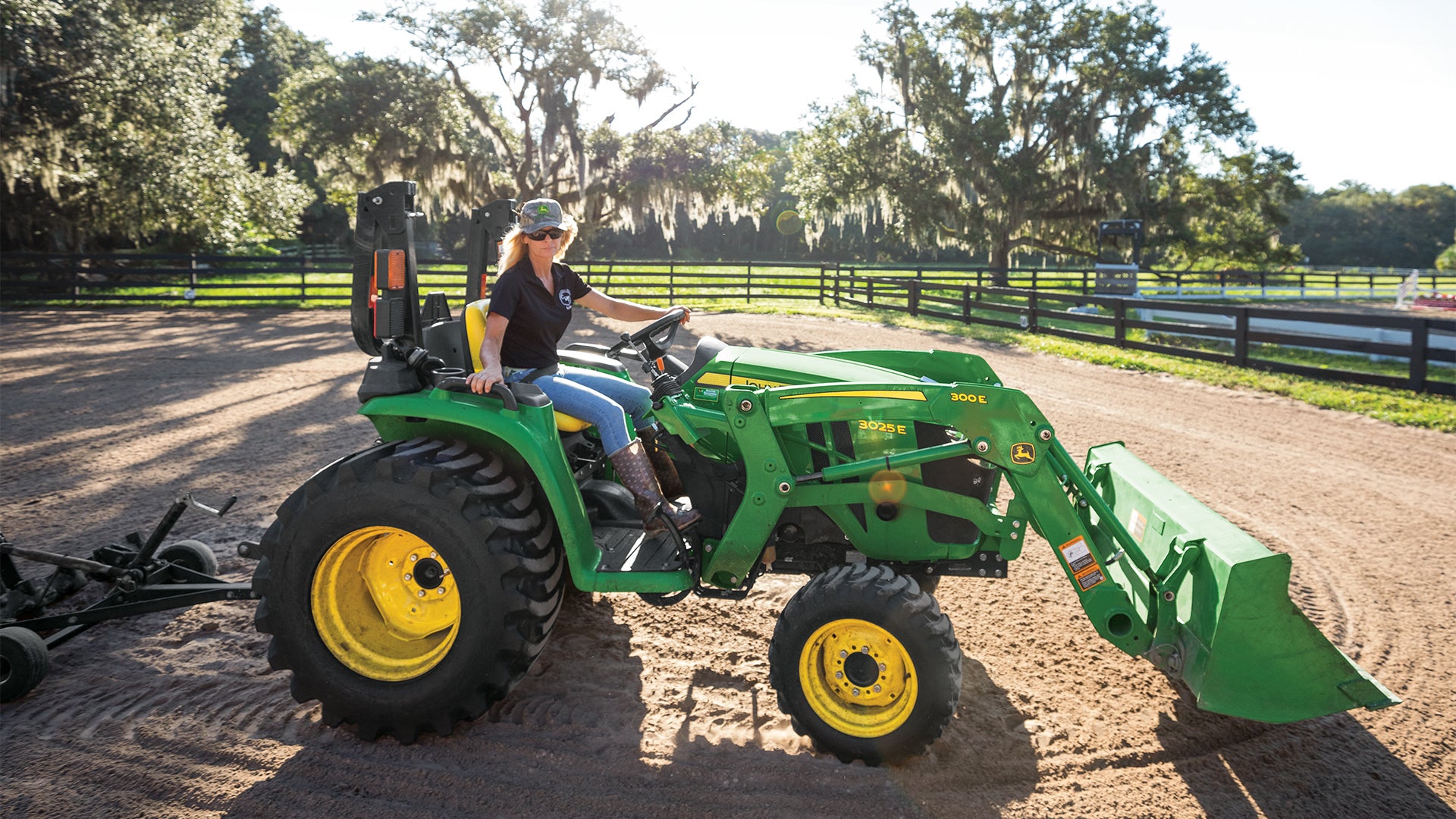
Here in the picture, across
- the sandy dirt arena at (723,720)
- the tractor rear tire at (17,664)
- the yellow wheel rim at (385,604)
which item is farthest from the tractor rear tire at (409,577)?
the tractor rear tire at (17,664)

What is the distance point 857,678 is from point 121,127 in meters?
21.8

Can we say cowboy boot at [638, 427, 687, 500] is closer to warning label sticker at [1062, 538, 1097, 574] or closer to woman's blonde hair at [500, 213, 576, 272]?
woman's blonde hair at [500, 213, 576, 272]

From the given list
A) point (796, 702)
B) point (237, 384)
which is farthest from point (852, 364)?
point (237, 384)

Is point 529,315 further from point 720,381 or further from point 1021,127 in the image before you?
point 1021,127

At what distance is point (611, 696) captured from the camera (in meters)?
3.59

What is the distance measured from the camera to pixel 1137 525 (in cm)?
402

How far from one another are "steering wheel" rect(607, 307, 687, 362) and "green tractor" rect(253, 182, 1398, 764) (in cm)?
27

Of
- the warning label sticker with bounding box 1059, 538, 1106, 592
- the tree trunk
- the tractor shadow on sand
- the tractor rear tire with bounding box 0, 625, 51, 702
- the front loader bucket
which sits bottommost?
the tractor shadow on sand

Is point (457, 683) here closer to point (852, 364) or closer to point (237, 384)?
point (852, 364)

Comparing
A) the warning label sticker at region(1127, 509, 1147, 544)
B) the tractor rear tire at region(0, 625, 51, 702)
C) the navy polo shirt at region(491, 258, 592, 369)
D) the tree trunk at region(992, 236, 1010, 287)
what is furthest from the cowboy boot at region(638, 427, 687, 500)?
the tree trunk at region(992, 236, 1010, 287)

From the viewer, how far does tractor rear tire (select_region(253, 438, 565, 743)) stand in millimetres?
3189

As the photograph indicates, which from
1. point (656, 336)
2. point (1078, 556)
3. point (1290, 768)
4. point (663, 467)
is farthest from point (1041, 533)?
point (656, 336)

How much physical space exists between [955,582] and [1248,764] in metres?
1.83

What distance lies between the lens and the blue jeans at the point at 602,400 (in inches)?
139
